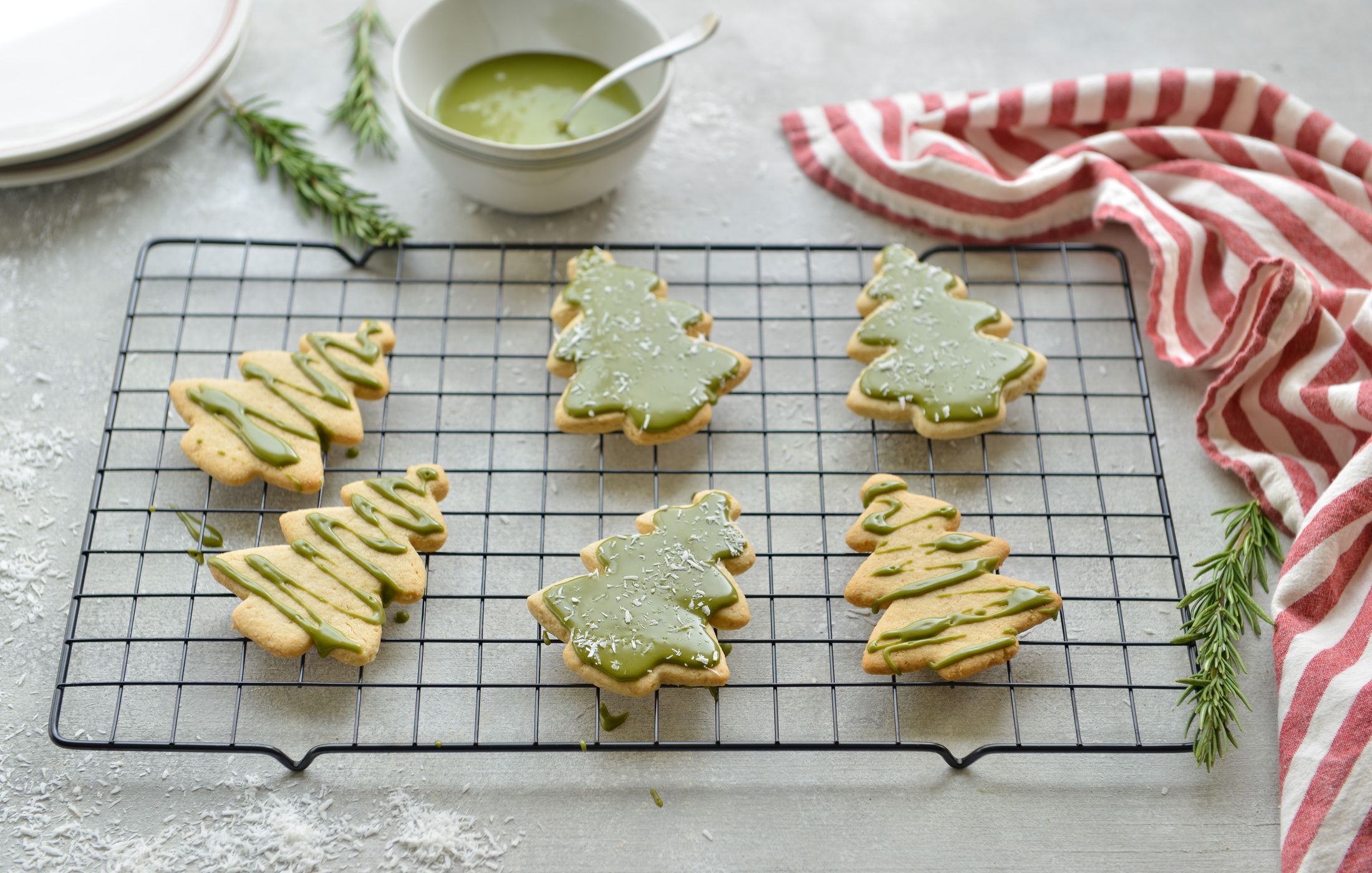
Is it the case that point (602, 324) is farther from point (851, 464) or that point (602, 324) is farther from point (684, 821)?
point (684, 821)

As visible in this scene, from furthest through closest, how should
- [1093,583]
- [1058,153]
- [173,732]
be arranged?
1. [1058,153]
2. [1093,583]
3. [173,732]

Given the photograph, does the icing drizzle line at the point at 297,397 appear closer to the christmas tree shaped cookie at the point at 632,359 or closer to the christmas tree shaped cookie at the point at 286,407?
the christmas tree shaped cookie at the point at 286,407

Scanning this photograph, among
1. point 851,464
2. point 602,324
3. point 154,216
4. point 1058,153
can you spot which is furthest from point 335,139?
point 1058,153

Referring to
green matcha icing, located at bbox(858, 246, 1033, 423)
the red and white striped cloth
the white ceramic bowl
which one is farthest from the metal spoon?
green matcha icing, located at bbox(858, 246, 1033, 423)

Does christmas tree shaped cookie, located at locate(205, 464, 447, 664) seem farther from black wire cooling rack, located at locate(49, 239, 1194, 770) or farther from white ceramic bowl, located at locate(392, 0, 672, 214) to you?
white ceramic bowl, located at locate(392, 0, 672, 214)

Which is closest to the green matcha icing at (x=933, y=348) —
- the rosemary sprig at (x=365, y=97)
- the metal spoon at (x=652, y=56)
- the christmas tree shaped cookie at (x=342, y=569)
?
the metal spoon at (x=652, y=56)
